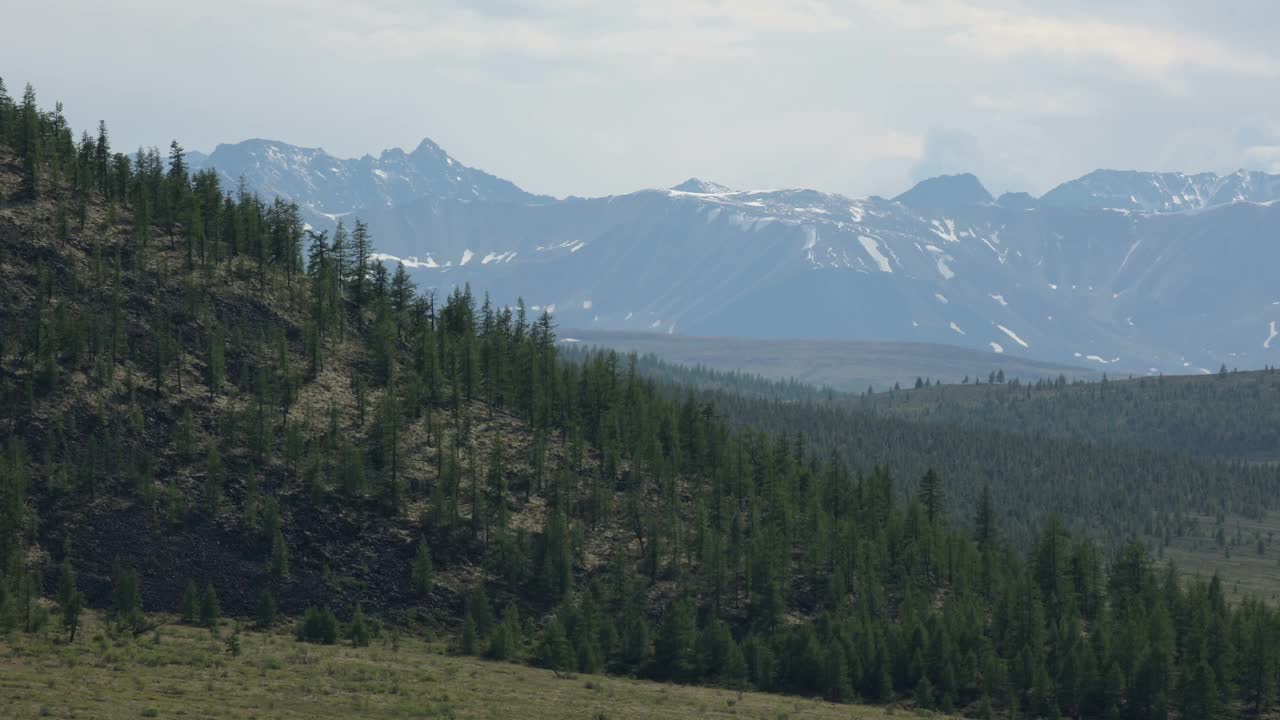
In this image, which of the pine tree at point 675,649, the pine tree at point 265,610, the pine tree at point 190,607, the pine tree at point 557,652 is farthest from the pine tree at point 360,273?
the pine tree at point 675,649

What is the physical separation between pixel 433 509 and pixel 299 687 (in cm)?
5770

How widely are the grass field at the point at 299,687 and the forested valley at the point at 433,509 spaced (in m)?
7.00

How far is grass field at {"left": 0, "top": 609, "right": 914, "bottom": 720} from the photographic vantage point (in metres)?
80.4

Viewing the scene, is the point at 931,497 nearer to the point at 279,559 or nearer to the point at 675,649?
the point at 675,649

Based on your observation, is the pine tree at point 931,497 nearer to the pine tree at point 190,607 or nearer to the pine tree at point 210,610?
the pine tree at point 210,610

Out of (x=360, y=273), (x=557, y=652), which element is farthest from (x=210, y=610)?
(x=360, y=273)

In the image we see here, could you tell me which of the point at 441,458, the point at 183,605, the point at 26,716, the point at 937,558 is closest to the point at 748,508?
the point at 937,558

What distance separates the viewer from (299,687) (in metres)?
91.9

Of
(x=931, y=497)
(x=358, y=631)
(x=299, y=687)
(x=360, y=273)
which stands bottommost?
(x=358, y=631)

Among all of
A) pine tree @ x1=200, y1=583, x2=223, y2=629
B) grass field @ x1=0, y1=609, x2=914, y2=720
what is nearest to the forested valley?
pine tree @ x1=200, y1=583, x2=223, y2=629

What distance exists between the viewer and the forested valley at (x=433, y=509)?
126m

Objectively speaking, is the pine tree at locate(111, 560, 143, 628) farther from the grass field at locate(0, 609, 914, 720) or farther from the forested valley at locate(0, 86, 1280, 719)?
the grass field at locate(0, 609, 914, 720)

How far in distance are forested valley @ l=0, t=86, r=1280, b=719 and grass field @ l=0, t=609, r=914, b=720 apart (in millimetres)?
6996

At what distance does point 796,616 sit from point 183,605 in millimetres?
62646
